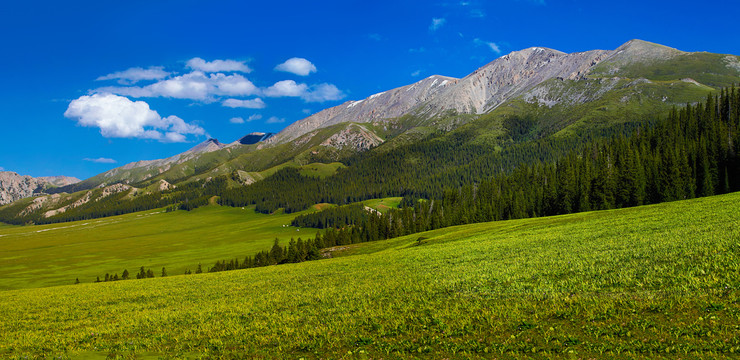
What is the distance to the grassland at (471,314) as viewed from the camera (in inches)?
493

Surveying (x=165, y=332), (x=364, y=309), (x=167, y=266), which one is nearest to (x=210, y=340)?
(x=165, y=332)

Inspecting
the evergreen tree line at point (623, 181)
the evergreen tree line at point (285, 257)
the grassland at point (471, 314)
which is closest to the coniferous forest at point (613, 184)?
the evergreen tree line at point (623, 181)

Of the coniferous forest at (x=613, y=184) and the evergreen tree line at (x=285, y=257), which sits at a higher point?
the coniferous forest at (x=613, y=184)

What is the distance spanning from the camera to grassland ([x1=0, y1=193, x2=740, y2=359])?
12516 millimetres

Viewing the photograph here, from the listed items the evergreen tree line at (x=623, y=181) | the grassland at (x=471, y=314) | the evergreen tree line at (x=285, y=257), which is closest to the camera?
the grassland at (x=471, y=314)

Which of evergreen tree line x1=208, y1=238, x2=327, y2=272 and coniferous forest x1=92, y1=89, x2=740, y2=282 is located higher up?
coniferous forest x1=92, y1=89, x2=740, y2=282

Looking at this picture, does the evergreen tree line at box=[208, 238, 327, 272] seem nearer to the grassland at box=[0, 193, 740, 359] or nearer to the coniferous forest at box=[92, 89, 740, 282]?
the coniferous forest at box=[92, 89, 740, 282]

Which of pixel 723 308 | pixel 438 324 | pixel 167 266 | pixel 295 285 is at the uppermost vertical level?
pixel 723 308

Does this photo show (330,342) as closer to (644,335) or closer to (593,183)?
(644,335)

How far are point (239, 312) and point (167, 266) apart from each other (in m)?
134

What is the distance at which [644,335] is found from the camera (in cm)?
1202

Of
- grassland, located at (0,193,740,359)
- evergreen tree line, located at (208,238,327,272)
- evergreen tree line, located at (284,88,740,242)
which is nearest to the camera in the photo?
grassland, located at (0,193,740,359)

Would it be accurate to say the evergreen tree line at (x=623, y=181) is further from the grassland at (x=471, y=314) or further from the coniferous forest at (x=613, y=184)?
the grassland at (x=471, y=314)

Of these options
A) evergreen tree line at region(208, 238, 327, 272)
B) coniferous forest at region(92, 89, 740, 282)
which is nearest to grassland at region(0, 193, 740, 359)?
evergreen tree line at region(208, 238, 327, 272)
